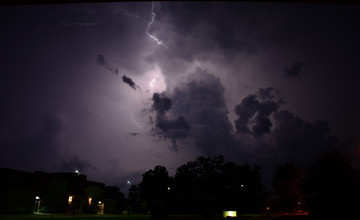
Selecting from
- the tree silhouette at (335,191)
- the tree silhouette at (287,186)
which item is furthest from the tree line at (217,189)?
the tree silhouette at (335,191)

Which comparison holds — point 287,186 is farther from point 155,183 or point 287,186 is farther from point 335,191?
point 335,191

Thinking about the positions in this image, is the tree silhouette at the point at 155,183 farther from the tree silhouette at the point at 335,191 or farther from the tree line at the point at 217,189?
the tree silhouette at the point at 335,191

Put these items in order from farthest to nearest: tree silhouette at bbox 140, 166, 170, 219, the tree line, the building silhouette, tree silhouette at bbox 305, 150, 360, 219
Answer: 1. tree silhouette at bbox 140, 166, 170, 219
2. the tree line
3. the building silhouette
4. tree silhouette at bbox 305, 150, 360, 219

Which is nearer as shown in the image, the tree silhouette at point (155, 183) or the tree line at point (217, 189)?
the tree line at point (217, 189)

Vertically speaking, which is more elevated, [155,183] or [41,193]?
[155,183]

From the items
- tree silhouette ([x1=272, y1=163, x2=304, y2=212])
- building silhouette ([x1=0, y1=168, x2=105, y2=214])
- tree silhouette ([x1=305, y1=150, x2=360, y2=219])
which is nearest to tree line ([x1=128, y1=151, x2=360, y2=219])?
tree silhouette ([x1=272, y1=163, x2=304, y2=212])

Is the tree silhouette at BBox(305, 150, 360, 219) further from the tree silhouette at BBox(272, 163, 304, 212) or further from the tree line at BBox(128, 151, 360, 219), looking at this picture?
the tree silhouette at BBox(272, 163, 304, 212)

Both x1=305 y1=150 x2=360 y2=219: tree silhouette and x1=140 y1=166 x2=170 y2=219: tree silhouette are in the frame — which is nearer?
x1=305 y1=150 x2=360 y2=219: tree silhouette

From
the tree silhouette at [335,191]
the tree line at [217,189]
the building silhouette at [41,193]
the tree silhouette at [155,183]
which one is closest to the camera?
the tree silhouette at [335,191]

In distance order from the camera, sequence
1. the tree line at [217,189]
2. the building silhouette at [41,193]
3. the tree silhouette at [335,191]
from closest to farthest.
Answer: the tree silhouette at [335,191] → the building silhouette at [41,193] → the tree line at [217,189]

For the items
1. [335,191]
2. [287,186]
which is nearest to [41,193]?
[335,191]

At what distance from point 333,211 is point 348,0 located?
12.6 meters

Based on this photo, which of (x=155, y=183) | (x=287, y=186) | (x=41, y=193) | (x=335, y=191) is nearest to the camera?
(x=335, y=191)

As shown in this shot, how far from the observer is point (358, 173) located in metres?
14.4
